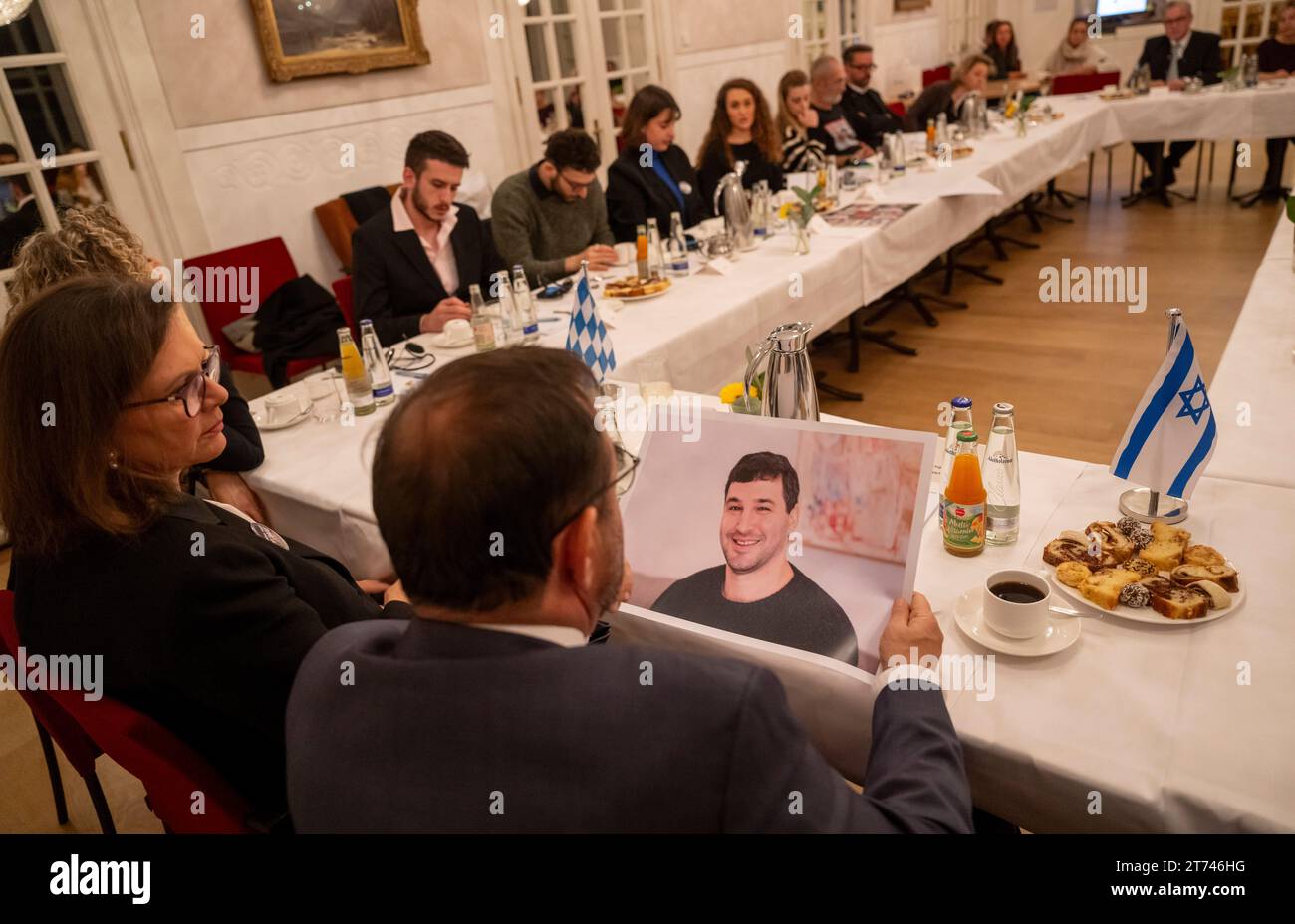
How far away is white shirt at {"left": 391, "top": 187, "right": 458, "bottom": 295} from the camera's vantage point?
2.96 meters

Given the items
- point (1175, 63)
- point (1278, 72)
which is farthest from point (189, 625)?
point (1175, 63)

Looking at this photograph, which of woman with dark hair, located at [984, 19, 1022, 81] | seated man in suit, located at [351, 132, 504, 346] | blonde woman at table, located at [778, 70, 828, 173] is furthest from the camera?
woman with dark hair, located at [984, 19, 1022, 81]

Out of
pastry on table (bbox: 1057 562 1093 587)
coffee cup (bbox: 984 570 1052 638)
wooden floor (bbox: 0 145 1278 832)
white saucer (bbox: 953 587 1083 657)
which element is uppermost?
coffee cup (bbox: 984 570 1052 638)

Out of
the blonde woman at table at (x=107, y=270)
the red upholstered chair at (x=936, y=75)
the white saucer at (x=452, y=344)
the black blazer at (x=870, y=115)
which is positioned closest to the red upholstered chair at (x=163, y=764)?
the blonde woman at table at (x=107, y=270)

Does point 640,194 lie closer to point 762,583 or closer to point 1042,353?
point 1042,353

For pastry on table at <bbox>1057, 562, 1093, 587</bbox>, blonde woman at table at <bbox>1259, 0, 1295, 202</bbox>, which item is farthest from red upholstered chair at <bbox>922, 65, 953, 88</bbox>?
pastry on table at <bbox>1057, 562, 1093, 587</bbox>

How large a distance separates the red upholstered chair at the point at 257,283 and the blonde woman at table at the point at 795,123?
2.74 metres

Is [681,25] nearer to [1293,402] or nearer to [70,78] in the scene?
[70,78]

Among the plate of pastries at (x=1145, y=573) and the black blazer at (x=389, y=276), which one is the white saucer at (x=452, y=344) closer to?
the black blazer at (x=389, y=276)

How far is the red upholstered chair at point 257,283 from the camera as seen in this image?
3.63m

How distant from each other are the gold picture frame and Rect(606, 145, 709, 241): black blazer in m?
1.46

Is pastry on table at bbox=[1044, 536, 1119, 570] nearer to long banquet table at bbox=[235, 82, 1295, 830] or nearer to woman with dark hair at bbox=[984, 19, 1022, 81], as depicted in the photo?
long banquet table at bbox=[235, 82, 1295, 830]

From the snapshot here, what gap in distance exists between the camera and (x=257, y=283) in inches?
152

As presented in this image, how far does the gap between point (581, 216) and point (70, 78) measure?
210 centimetres
